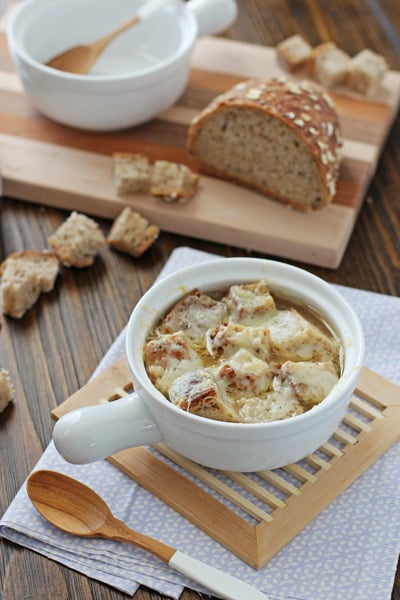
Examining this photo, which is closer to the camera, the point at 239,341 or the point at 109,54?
Answer: the point at 239,341

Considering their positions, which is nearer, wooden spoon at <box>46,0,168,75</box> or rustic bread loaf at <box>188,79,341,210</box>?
rustic bread loaf at <box>188,79,341,210</box>

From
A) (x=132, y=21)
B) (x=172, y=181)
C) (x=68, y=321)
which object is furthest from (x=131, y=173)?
(x=132, y=21)

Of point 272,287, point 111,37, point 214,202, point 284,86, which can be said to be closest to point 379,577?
point 272,287

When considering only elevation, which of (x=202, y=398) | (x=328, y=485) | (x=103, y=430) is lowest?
(x=328, y=485)

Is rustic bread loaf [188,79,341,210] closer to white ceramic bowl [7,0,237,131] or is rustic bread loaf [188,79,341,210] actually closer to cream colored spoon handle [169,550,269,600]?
white ceramic bowl [7,0,237,131]

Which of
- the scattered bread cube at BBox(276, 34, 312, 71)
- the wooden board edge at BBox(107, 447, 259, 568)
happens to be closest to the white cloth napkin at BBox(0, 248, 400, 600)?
the wooden board edge at BBox(107, 447, 259, 568)

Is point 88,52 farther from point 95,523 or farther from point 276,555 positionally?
point 276,555

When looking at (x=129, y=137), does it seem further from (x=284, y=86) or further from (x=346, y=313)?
(x=346, y=313)
